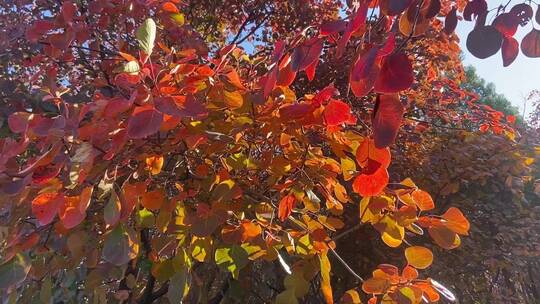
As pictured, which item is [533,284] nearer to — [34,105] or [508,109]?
[34,105]

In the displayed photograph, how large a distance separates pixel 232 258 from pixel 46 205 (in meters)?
0.54

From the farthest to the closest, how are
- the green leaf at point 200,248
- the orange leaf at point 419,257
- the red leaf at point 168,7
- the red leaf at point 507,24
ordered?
the red leaf at point 168,7, the green leaf at point 200,248, the orange leaf at point 419,257, the red leaf at point 507,24

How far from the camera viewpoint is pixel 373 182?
3.36ft

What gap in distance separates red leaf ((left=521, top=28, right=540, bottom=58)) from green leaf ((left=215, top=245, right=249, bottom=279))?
904 mm

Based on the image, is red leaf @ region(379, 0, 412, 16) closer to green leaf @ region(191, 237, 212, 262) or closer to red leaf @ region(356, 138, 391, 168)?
red leaf @ region(356, 138, 391, 168)

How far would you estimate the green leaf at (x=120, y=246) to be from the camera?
3.51 feet

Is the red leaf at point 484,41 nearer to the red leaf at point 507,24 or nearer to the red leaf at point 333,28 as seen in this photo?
the red leaf at point 507,24


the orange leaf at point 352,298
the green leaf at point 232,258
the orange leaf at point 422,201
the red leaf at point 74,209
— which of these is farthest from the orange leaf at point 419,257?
the red leaf at point 74,209

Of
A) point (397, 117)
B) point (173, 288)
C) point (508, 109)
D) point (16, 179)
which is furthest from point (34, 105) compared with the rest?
→ point (508, 109)

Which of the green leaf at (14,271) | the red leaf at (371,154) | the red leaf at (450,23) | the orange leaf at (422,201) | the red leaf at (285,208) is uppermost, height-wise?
the red leaf at (450,23)

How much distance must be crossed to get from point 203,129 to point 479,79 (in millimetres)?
22454

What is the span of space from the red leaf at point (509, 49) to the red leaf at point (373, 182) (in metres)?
0.31

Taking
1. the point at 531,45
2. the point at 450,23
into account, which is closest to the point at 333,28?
the point at 450,23

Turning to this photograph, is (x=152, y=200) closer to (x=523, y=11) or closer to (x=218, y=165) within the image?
(x=218, y=165)
